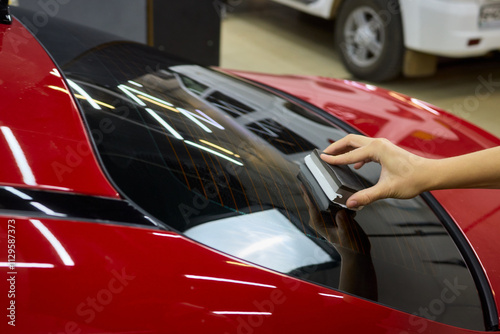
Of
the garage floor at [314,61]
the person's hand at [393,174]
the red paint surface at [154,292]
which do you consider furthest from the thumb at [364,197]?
the garage floor at [314,61]

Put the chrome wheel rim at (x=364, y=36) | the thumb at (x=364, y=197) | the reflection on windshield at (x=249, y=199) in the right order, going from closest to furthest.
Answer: the reflection on windshield at (x=249, y=199) < the thumb at (x=364, y=197) < the chrome wheel rim at (x=364, y=36)

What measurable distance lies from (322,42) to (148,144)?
15.9ft

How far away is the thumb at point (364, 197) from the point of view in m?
1.17

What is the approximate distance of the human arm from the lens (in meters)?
1.19

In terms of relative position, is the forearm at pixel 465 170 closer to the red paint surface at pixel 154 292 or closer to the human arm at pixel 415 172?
the human arm at pixel 415 172

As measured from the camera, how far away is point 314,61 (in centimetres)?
523

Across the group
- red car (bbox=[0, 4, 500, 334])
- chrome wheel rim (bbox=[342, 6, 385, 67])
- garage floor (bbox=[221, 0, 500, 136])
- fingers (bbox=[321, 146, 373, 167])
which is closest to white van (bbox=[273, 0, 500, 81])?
chrome wheel rim (bbox=[342, 6, 385, 67])

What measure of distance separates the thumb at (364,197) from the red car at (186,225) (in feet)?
0.15

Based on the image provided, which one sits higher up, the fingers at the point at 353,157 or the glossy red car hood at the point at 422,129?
the fingers at the point at 353,157

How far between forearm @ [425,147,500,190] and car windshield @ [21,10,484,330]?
0.15 m

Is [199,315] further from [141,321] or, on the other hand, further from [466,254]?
[466,254]

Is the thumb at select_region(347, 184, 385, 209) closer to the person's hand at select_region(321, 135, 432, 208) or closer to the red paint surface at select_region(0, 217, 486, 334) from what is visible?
the person's hand at select_region(321, 135, 432, 208)

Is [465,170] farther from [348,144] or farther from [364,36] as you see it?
[364,36]

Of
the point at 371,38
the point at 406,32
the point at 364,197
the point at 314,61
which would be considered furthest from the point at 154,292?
the point at 314,61
